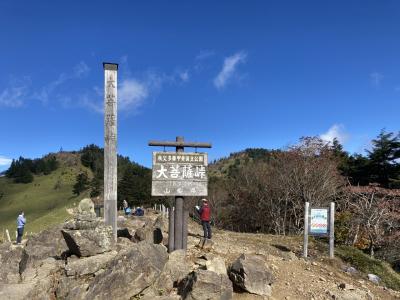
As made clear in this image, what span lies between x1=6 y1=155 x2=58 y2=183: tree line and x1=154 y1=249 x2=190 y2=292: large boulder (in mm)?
105793

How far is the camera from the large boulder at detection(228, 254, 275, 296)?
28.0 feet

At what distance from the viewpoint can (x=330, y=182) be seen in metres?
24.5

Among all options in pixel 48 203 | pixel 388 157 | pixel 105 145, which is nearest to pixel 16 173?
pixel 48 203

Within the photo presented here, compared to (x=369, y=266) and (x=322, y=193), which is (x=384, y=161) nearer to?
(x=322, y=193)

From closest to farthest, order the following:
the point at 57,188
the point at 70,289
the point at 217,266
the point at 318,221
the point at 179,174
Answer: the point at 70,289
the point at 217,266
the point at 179,174
the point at 318,221
the point at 57,188

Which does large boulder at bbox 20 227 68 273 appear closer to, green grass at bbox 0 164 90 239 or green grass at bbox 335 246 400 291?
green grass at bbox 335 246 400 291

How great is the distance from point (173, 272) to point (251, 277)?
1596mm

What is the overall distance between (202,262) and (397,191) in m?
16.3

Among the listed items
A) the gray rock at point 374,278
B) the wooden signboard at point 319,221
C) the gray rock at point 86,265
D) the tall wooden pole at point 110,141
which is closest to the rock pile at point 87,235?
the gray rock at point 86,265

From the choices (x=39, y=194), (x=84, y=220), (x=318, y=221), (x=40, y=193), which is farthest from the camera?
(x=40, y=193)

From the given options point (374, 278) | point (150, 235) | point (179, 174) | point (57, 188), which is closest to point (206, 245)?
point (150, 235)

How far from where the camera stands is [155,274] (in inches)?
328

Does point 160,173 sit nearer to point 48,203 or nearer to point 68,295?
point 68,295

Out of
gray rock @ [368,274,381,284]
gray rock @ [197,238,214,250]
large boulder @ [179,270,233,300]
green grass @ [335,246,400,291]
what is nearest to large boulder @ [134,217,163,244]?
gray rock @ [197,238,214,250]
